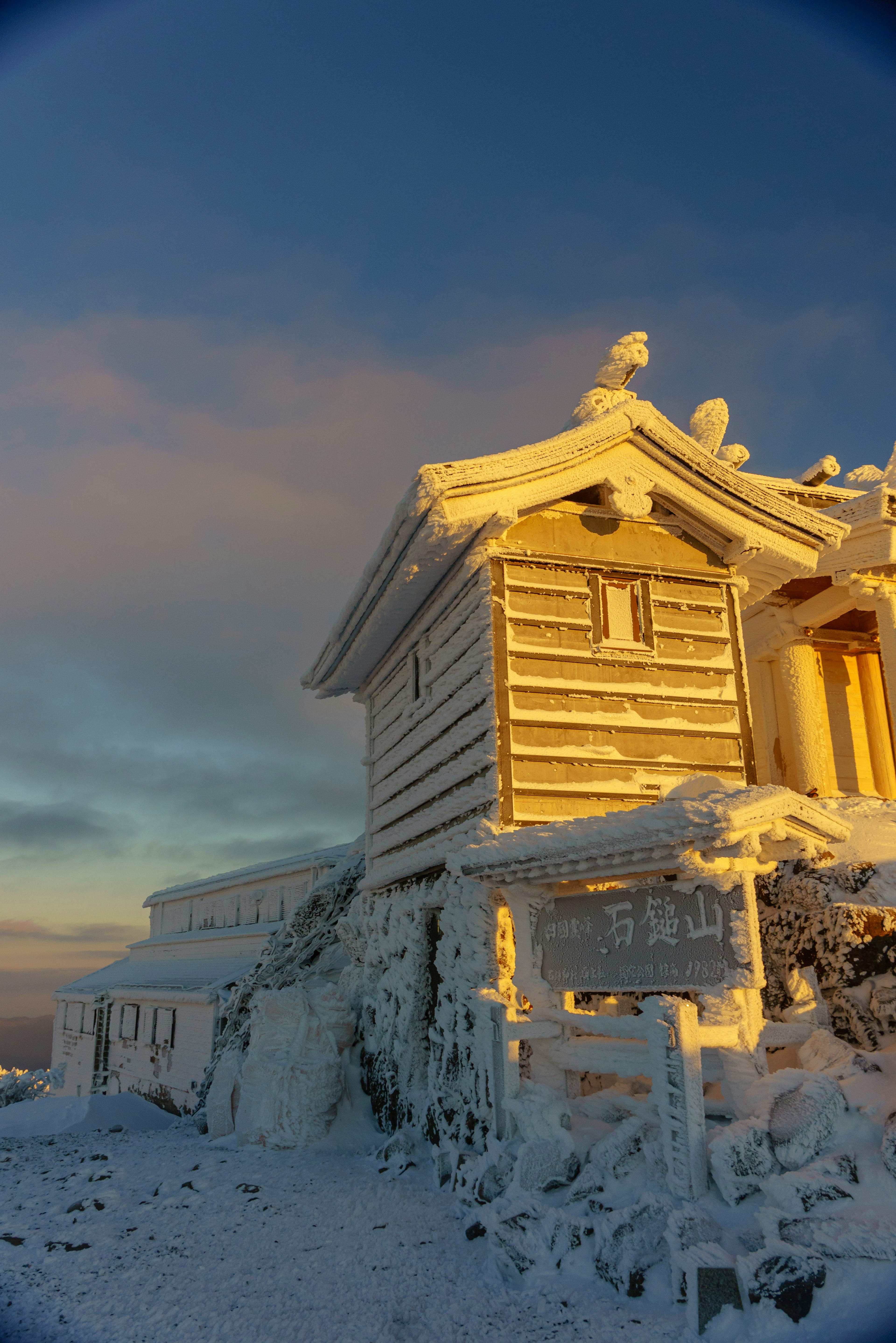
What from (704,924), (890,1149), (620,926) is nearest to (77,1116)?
(620,926)

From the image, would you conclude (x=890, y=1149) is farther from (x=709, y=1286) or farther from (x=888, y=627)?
(x=888, y=627)

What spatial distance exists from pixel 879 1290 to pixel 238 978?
16.2 meters

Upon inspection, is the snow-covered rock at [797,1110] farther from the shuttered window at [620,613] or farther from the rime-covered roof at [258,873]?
the rime-covered roof at [258,873]

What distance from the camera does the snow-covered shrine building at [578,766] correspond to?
251 inches

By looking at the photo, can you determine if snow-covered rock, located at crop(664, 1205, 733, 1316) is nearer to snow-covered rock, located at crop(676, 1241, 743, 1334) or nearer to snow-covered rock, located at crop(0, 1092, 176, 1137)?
snow-covered rock, located at crop(676, 1241, 743, 1334)

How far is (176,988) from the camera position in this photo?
20.7 metres

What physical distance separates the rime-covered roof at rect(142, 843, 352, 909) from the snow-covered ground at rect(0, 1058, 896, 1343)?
1138 cm

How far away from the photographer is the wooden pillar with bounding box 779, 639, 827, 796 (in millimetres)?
14391

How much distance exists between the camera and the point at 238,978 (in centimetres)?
Answer: 1892

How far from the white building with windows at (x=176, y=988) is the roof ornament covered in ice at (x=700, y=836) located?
12.9 meters

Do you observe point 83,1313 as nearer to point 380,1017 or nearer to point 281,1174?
point 281,1174

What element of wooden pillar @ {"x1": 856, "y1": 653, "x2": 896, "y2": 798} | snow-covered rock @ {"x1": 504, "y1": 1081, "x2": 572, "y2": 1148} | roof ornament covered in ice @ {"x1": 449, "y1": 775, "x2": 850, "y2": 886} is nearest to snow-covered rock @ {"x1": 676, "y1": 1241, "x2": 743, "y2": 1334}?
snow-covered rock @ {"x1": 504, "y1": 1081, "x2": 572, "y2": 1148}

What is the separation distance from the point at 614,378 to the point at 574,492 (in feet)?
6.05

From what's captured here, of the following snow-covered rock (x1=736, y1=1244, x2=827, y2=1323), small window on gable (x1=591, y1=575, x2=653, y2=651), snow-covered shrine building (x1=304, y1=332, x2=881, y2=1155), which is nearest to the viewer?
snow-covered rock (x1=736, y1=1244, x2=827, y2=1323)
